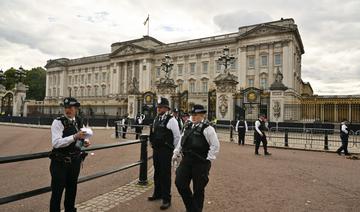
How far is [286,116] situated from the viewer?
22.7m

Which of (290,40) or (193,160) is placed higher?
(290,40)

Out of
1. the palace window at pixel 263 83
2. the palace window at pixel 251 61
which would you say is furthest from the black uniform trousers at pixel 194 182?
the palace window at pixel 251 61

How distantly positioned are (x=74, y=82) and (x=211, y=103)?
243 feet

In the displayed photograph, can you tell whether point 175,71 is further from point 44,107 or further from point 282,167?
point 282,167

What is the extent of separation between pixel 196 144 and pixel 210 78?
59.2 m

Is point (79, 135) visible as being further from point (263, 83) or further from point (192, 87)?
point (192, 87)

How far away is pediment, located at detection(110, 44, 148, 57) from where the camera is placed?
71.0 metres

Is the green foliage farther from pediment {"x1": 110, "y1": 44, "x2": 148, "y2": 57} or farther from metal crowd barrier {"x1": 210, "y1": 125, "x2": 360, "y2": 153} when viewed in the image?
metal crowd barrier {"x1": 210, "y1": 125, "x2": 360, "y2": 153}

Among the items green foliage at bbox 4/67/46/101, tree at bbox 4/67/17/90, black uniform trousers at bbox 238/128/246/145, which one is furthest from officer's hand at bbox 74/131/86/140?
green foliage at bbox 4/67/46/101

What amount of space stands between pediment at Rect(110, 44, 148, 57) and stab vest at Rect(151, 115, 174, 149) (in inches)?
2598

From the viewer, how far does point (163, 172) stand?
18.4 ft

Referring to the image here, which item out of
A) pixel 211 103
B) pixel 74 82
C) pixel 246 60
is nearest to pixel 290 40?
pixel 246 60

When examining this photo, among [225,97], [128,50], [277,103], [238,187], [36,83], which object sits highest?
[128,50]

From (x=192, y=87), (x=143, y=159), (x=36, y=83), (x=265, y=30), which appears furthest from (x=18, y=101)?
(x=36, y=83)
